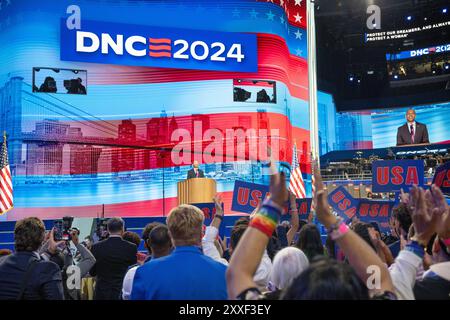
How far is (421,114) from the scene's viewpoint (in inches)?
852

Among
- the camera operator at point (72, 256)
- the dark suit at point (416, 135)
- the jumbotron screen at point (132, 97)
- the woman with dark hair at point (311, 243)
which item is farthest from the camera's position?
the dark suit at point (416, 135)

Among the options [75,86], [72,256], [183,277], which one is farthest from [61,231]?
[75,86]

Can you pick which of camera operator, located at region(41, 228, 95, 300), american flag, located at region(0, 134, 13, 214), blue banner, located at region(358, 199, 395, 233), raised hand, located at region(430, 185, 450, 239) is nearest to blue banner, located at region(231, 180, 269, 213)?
blue banner, located at region(358, 199, 395, 233)

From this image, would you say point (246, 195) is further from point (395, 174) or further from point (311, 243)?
point (311, 243)

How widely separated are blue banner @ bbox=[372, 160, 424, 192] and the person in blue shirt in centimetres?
474

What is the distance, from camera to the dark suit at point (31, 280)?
264 cm

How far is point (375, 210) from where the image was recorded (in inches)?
238

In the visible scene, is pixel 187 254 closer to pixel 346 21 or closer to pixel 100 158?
pixel 100 158

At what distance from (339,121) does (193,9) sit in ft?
34.1

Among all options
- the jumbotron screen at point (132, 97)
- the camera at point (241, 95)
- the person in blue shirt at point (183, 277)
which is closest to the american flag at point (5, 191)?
the jumbotron screen at point (132, 97)

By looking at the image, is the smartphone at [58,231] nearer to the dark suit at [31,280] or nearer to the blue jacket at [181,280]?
the dark suit at [31,280]

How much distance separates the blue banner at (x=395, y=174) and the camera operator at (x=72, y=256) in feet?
12.9

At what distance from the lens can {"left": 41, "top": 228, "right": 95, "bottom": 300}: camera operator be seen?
3689 millimetres
